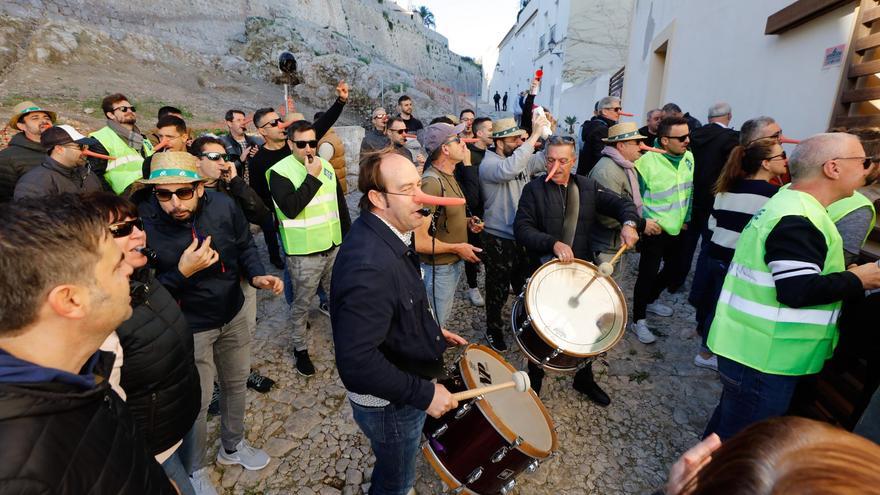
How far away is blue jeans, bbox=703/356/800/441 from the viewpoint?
86.0 inches

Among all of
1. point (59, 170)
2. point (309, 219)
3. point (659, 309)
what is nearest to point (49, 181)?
point (59, 170)

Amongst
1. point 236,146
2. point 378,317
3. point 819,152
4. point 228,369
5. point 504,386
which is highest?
point 819,152

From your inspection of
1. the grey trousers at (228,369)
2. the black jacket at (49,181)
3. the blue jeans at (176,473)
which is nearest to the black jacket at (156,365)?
the blue jeans at (176,473)

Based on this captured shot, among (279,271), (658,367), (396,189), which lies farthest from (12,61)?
(658,367)

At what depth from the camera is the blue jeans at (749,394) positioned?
219 cm

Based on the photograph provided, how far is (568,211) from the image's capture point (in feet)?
11.3

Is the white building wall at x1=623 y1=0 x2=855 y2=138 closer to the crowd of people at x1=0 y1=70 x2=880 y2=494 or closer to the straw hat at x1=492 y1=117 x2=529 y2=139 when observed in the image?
the crowd of people at x1=0 y1=70 x2=880 y2=494

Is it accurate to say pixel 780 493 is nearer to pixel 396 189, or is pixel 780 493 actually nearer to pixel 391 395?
pixel 391 395

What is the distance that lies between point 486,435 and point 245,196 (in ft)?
9.40

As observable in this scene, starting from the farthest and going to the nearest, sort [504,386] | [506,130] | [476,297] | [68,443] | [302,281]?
[476,297]
[506,130]
[302,281]
[504,386]
[68,443]

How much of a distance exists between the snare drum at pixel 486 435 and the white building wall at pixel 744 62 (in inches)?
179

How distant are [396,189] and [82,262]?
46.6 inches

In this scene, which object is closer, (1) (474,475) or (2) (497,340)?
(1) (474,475)

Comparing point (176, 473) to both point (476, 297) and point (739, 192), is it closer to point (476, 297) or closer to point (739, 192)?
point (476, 297)
